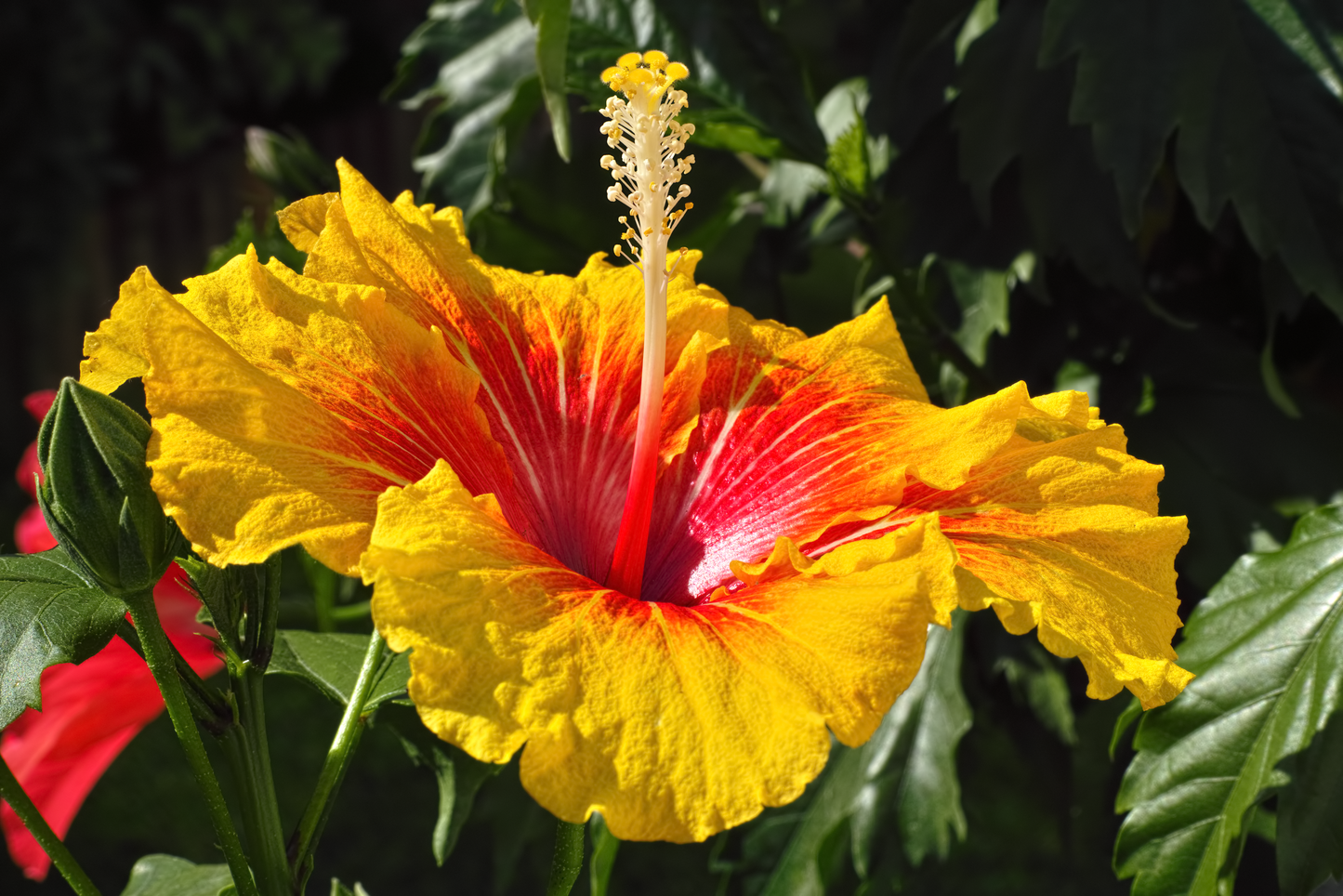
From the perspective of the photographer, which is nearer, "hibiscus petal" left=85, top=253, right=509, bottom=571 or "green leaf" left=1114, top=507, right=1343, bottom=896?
"hibiscus petal" left=85, top=253, right=509, bottom=571

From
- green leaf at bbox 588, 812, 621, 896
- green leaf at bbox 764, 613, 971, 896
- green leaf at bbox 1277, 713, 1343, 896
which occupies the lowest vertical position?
green leaf at bbox 764, 613, 971, 896

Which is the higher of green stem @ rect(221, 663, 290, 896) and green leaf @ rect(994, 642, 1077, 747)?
green stem @ rect(221, 663, 290, 896)

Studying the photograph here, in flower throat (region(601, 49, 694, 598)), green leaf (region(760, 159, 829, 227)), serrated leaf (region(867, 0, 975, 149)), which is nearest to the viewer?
flower throat (region(601, 49, 694, 598))

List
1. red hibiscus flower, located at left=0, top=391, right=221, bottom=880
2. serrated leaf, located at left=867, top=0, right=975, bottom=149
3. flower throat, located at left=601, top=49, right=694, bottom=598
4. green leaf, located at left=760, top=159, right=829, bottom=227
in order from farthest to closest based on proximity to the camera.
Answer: green leaf, located at left=760, top=159, right=829, bottom=227, serrated leaf, located at left=867, top=0, right=975, bottom=149, red hibiscus flower, located at left=0, top=391, right=221, bottom=880, flower throat, located at left=601, top=49, right=694, bottom=598

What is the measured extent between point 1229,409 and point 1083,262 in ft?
0.68

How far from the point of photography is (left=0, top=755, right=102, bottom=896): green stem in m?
0.62

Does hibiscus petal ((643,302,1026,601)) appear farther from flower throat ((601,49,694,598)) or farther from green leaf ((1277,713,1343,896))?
green leaf ((1277,713,1343,896))

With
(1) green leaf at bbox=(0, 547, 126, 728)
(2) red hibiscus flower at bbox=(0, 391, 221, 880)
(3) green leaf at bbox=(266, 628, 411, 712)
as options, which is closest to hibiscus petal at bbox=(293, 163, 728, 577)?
(3) green leaf at bbox=(266, 628, 411, 712)

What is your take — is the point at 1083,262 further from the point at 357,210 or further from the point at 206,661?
the point at 206,661

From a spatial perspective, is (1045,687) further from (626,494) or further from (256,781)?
(256,781)

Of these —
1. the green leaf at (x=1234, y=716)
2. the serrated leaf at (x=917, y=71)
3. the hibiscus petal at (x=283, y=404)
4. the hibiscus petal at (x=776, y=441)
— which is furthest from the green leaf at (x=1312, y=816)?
the serrated leaf at (x=917, y=71)

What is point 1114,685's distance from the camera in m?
0.62

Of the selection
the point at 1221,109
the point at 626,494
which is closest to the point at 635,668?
the point at 626,494

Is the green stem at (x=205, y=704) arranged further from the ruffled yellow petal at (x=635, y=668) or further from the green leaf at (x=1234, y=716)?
the green leaf at (x=1234, y=716)
